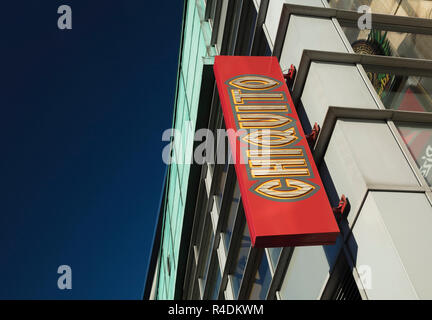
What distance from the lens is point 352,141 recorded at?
25.5ft

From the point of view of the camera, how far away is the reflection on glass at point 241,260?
44.7 feet

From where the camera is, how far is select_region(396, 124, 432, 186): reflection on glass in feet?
24.2

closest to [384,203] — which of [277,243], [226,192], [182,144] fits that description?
[277,243]

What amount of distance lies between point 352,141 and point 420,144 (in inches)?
42.8

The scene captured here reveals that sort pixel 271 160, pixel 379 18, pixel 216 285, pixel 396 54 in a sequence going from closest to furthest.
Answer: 1. pixel 271 160
2. pixel 396 54
3. pixel 379 18
4. pixel 216 285

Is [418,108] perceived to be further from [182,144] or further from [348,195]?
[182,144]

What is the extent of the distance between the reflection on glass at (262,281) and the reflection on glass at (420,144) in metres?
5.44

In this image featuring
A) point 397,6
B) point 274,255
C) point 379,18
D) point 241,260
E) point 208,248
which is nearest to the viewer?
point 379,18

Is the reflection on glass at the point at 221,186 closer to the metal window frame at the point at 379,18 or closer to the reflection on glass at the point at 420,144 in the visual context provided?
the metal window frame at the point at 379,18

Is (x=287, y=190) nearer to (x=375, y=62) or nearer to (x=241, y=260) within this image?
(x=375, y=62)

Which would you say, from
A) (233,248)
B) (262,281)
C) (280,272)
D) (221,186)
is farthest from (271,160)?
(221,186)

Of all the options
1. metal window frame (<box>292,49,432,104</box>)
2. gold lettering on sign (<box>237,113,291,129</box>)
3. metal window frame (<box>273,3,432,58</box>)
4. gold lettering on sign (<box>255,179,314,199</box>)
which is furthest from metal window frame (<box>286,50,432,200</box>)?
gold lettering on sign (<box>255,179,314,199</box>)

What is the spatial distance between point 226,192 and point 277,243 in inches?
317
